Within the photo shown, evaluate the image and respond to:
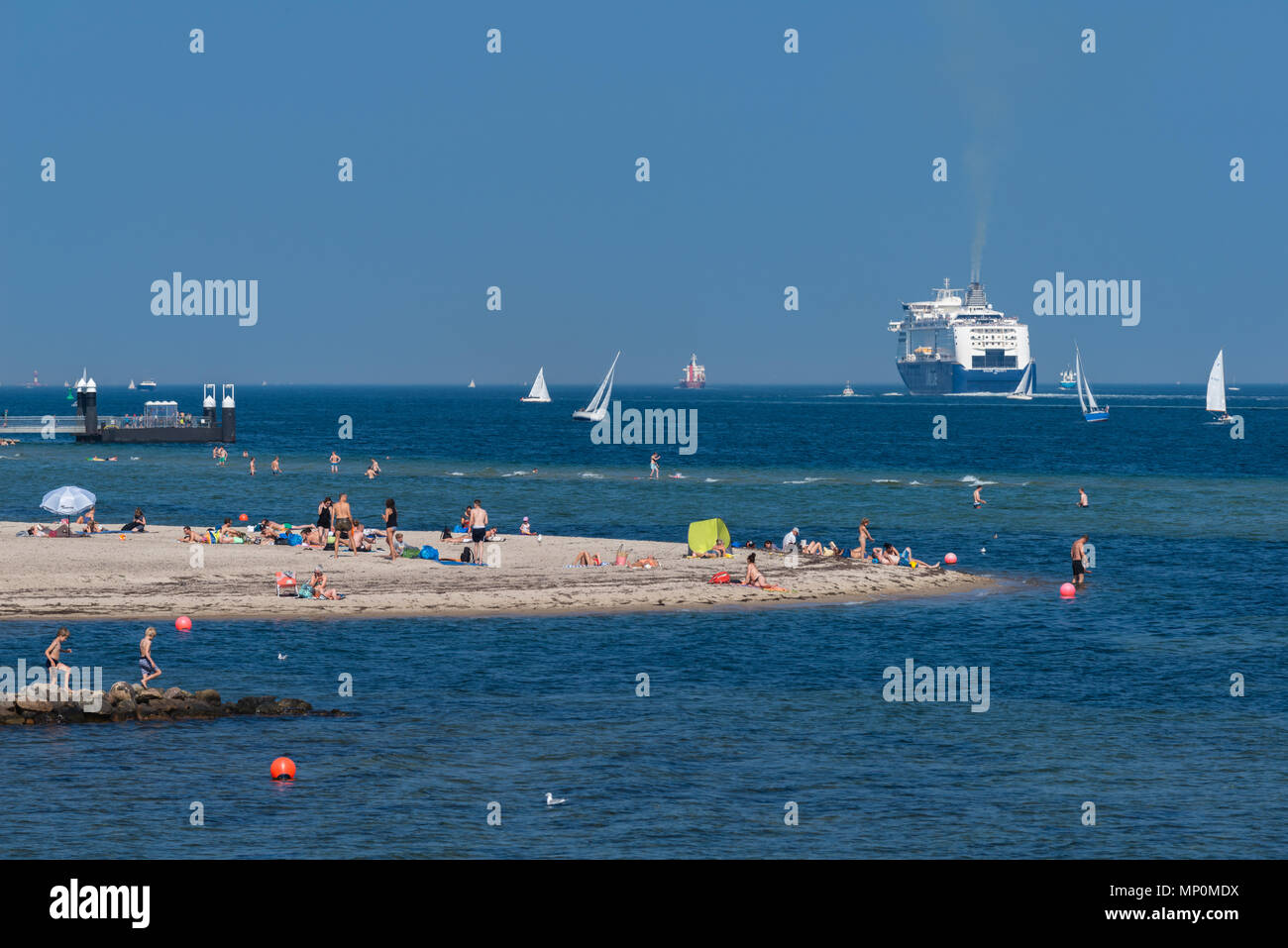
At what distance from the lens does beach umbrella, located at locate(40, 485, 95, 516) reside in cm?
4772

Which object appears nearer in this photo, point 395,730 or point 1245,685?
point 395,730

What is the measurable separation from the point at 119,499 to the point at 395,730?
5233cm

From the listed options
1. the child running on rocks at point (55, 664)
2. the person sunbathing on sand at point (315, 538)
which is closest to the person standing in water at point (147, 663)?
the child running on rocks at point (55, 664)

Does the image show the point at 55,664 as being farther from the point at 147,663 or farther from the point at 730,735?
the point at 730,735

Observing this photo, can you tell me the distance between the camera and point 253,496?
76.9 metres

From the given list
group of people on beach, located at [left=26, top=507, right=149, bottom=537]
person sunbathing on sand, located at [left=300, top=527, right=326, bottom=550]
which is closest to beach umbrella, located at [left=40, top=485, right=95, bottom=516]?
group of people on beach, located at [left=26, top=507, right=149, bottom=537]

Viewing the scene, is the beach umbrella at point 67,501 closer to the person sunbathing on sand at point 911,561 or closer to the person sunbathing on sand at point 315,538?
the person sunbathing on sand at point 315,538

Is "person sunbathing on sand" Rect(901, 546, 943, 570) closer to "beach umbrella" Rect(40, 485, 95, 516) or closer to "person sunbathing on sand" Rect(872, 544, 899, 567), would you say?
"person sunbathing on sand" Rect(872, 544, 899, 567)

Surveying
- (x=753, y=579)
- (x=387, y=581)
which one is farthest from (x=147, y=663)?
(x=753, y=579)

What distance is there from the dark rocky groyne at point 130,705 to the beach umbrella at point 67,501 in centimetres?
2193

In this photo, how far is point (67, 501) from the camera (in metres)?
48.0

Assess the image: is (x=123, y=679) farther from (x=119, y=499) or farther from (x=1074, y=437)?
(x=1074, y=437)

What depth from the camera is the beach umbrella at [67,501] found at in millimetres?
47719
